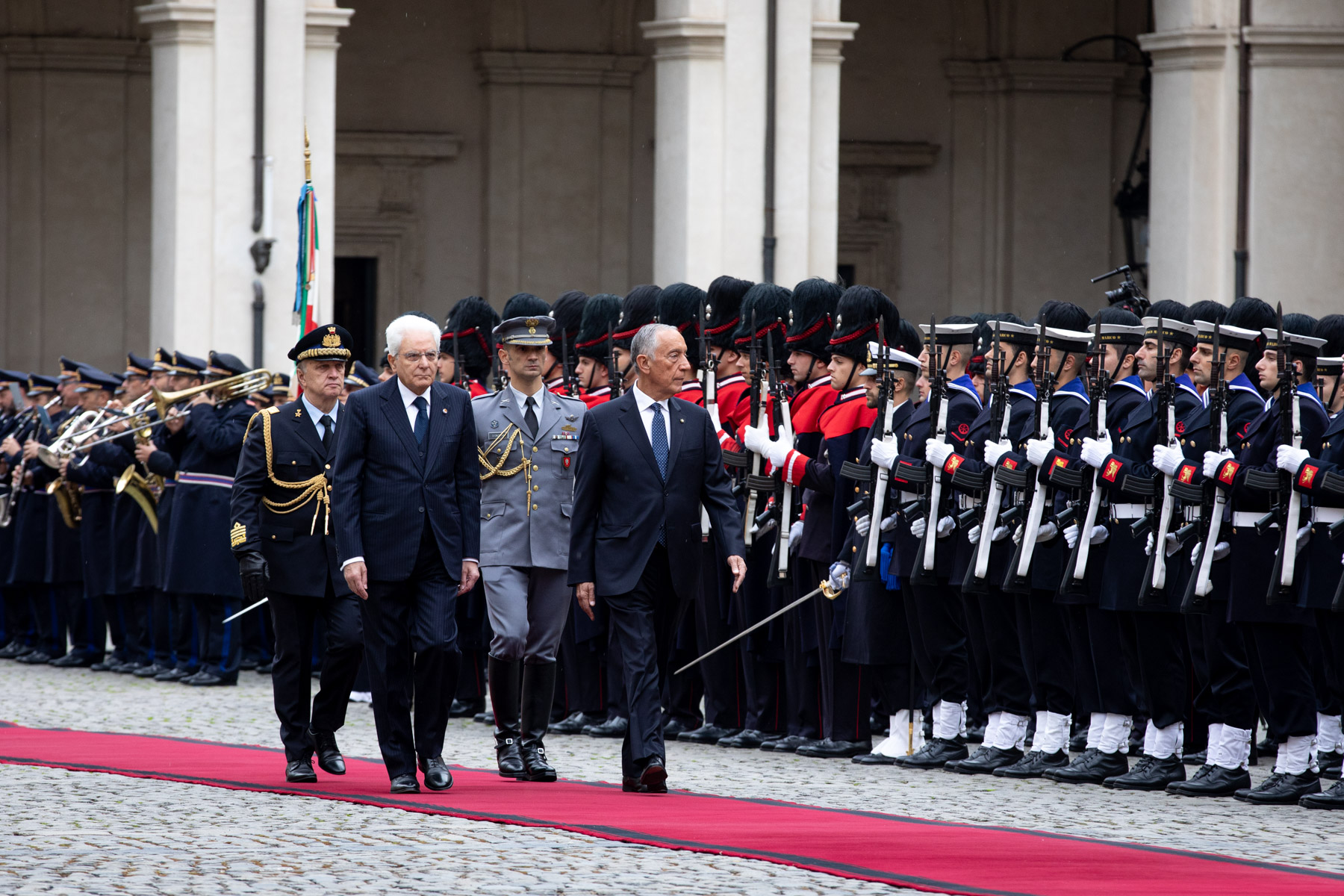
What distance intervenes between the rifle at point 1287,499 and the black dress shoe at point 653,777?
2.31 meters

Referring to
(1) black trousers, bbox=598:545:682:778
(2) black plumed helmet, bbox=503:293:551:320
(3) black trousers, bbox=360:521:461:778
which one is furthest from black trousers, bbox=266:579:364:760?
(2) black plumed helmet, bbox=503:293:551:320

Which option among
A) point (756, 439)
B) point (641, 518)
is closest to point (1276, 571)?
point (641, 518)

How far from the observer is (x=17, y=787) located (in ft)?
29.0

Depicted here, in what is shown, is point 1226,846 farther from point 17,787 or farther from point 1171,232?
point 1171,232

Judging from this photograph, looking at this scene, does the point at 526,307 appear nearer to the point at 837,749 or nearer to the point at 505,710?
the point at 837,749

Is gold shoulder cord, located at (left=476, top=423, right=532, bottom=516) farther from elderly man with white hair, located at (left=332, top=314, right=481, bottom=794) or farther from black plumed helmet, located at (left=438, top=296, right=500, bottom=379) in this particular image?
black plumed helmet, located at (left=438, top=296, right=500, bottom=379)

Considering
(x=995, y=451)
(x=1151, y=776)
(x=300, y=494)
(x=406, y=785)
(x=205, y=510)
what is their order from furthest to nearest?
(x=205, y=510) < (x=995, y=451) < (x=1151, y=776) < (x=300, y=494) < (x=406, y=785)

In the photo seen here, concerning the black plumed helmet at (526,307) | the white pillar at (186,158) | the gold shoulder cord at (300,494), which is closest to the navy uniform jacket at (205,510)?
the black plumed helmet at (526,307)

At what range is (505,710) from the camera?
370 inches

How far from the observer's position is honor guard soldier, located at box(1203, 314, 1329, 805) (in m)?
8.84

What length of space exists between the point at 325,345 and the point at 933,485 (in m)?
2.66

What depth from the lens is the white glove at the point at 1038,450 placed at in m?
9.64

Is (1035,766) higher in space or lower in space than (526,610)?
lower

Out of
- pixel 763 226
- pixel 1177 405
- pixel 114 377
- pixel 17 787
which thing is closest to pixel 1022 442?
pixel 1177 405
